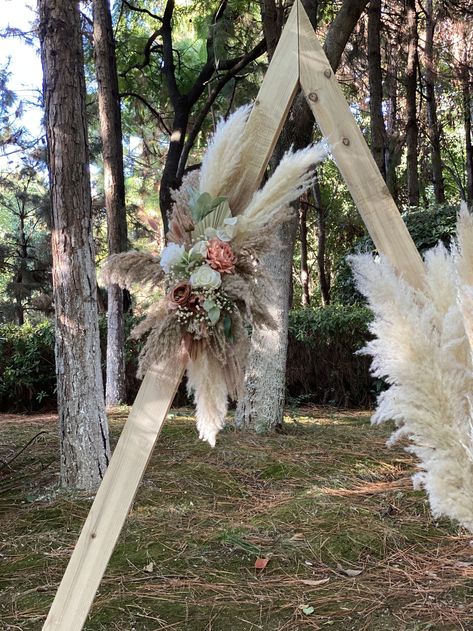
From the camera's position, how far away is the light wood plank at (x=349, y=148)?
1.39m

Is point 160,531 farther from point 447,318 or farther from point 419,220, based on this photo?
point 419,220

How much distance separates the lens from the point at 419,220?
7492 millimetres

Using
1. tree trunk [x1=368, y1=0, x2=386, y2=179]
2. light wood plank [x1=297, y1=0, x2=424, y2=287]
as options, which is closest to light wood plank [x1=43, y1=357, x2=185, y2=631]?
light wood plank [x1=297, y1=0, x2=424, y2=287]

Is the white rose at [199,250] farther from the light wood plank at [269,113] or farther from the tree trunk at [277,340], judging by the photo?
the tree trunk at [277,340]

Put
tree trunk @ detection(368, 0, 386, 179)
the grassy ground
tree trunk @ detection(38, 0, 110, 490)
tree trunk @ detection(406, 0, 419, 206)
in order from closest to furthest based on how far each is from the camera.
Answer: the grassy ground → tree trunk @ detection(38, 0, 110, 490) → tree trunk @ detection(368, 0, 386, 179) → tree trunk @ detection(406, 0, 419, 206)

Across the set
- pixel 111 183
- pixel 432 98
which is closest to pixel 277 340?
pixel 111 183

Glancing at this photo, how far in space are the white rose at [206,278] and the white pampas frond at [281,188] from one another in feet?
0.38

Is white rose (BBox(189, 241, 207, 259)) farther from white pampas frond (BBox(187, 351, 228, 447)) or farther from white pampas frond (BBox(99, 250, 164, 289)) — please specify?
white pampas frond (BBox(187, 351, 228, 447))

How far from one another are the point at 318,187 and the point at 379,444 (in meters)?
8.70

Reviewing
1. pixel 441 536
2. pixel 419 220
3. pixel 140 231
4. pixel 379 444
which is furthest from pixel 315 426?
pixel 140 231

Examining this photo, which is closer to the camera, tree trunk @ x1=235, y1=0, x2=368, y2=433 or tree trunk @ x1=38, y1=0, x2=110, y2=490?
tree trunk @ x1=38, y1=0, x2=110, y2=490

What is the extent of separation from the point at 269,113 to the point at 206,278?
1.53 ft

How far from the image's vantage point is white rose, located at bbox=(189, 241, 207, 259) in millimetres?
1330

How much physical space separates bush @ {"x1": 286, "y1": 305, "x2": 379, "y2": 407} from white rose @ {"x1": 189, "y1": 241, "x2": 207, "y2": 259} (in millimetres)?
5109
